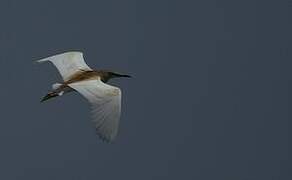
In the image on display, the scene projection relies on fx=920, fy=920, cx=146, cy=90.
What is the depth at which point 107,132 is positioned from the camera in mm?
4871

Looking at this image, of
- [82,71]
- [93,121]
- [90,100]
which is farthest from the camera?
[82,71]

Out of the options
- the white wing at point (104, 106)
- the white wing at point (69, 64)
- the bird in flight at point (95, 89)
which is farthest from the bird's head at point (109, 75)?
the white wing at point (104, 106)

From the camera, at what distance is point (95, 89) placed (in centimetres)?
554

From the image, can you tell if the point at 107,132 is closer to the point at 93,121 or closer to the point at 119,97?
the point at 93,121

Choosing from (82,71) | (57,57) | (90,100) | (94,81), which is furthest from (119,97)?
(57,57)

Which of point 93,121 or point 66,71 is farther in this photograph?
point 66,71

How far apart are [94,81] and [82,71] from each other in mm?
614

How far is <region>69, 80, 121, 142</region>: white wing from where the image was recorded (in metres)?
4.87

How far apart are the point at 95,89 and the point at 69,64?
1.32 m

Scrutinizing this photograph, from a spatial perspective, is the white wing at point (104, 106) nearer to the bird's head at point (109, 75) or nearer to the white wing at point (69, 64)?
the bird's head at point (109, 75)

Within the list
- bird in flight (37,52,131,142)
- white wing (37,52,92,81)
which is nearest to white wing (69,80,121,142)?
bird in flight (37,52,131,142)

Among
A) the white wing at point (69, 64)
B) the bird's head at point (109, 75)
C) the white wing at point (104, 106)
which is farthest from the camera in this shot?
the white wing at point (69, 64)

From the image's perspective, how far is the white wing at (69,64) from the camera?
666 cm

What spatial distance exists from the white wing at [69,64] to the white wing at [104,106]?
843 millimetres
